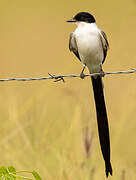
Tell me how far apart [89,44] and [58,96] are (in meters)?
3.18

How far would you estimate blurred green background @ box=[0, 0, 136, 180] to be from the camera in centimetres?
603

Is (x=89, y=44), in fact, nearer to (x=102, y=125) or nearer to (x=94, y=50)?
(x=94, y=50)

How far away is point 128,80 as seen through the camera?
8.09 m

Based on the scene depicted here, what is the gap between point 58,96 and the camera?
8.34 m

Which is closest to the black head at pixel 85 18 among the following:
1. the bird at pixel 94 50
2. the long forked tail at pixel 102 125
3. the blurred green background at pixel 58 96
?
the bird at pixel 94 50

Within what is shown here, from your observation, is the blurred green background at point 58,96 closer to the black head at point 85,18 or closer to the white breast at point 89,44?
the white breast at point 89,44

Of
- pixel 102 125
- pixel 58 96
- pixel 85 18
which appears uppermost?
pixel 85 18

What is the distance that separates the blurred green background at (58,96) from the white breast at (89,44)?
668mm

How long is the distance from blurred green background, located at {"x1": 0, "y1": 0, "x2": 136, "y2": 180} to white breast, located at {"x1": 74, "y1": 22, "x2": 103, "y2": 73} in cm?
67

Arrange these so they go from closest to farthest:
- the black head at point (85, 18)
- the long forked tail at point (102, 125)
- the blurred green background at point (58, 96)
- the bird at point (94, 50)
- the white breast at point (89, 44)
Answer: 1. the long forked tail at point (102, 125)
2. the bird at point (94, 50)
3. the white breast at point (89, 44)
4. the black head at point (85, 18)
5. the blurred green background at point (58, 96)

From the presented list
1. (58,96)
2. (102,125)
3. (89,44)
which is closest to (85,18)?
(89,44)

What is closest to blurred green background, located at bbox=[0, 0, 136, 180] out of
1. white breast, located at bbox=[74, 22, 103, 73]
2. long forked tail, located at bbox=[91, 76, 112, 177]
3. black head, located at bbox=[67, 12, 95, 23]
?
long forked tail, located at bbox=[91, 76, 112, 177]

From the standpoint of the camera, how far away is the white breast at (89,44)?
17.2 ft

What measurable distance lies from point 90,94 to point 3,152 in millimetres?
2217
